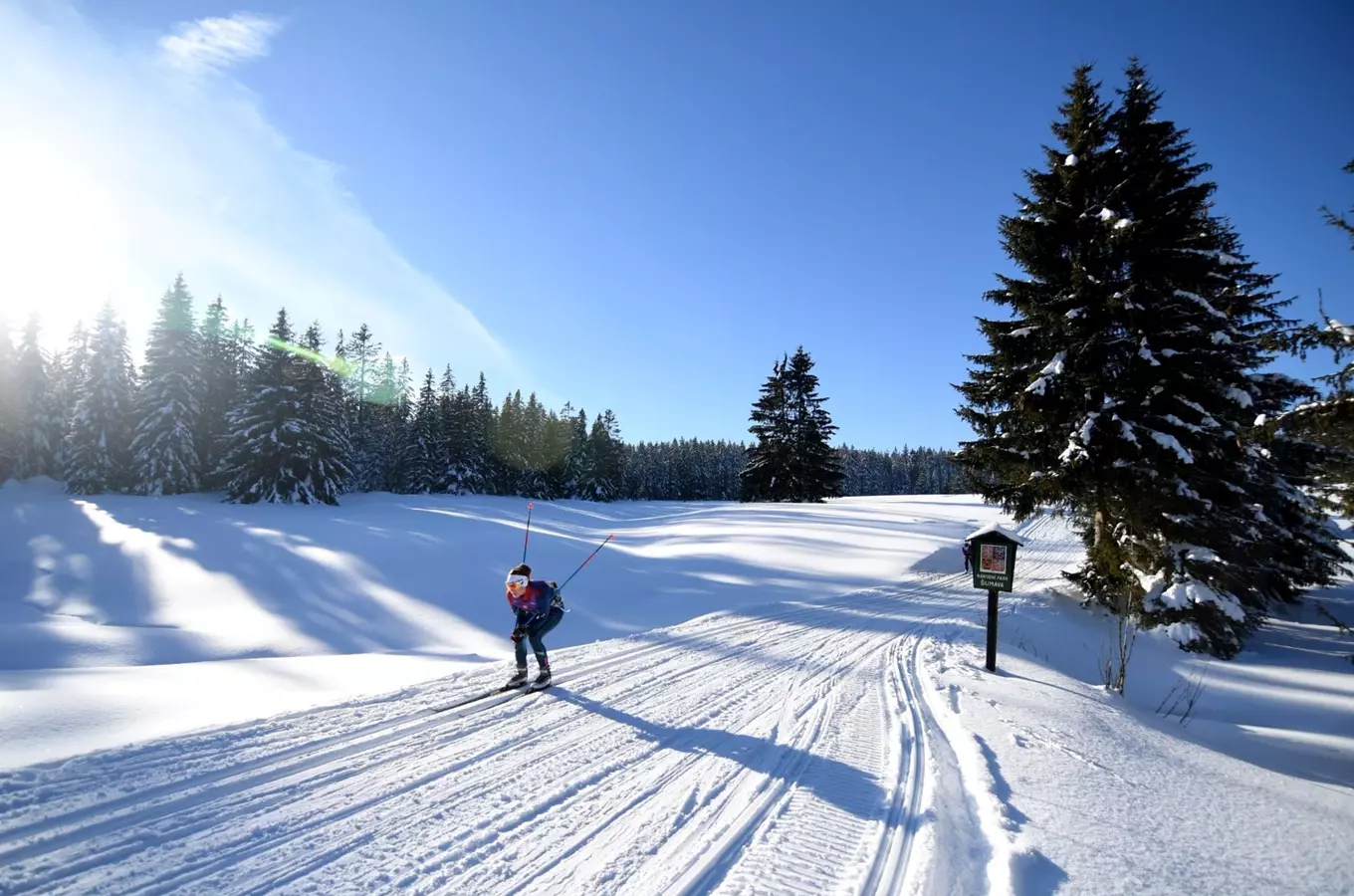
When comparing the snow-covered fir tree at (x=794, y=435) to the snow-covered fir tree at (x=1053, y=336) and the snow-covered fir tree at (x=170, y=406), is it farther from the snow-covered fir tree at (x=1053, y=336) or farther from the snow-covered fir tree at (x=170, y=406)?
the snow-covered fir tree at (x=170, y=406)

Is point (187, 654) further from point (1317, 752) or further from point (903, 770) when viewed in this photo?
point (1317, 752)

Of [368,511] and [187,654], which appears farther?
[368,511]

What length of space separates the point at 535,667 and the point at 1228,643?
13537mm

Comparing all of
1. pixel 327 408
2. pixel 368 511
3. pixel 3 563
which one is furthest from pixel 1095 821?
pixel 327 408

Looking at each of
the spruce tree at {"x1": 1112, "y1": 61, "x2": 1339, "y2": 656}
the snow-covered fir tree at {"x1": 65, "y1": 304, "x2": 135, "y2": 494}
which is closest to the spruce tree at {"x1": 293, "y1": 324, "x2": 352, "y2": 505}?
the snow-covered fir tree at {"x1": 65, "y1": 304, "x2": 135, "y2": 494}

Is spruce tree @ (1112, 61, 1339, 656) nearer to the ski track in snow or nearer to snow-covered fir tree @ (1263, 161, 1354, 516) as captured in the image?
snow-covered fir tree @ (1263, 161, 1354, 516)

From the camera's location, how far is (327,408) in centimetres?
3322

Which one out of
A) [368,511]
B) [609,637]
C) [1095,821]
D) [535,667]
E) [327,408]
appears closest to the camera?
[1095,821]

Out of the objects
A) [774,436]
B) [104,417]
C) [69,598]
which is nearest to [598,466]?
[774,436]

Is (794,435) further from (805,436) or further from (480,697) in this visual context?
(480,697)

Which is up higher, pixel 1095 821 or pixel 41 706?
pixel 1095 821

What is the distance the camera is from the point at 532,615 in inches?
259

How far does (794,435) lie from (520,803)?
121ft

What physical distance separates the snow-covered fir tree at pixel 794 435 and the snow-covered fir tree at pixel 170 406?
3442 centimetres
